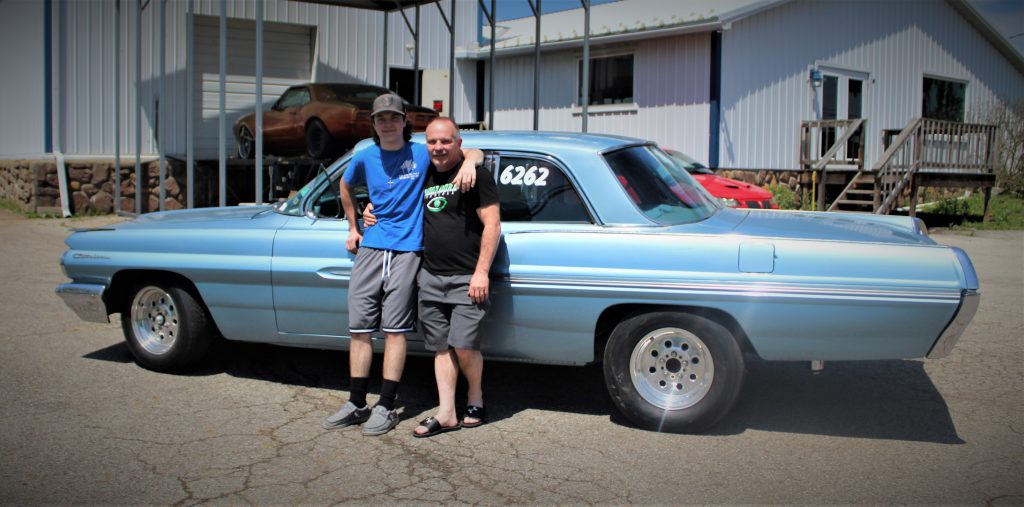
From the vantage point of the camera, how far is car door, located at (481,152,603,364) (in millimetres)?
4785

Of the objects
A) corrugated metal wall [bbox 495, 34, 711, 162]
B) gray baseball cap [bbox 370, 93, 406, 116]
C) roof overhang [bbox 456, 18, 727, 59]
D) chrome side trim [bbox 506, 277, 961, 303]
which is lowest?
chrome side trim [bbox 506, 277, 961, 303]

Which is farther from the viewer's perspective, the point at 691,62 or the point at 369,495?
the point at 691,62

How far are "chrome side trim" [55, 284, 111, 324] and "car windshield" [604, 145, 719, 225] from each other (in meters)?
3.36

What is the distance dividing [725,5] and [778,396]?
1387 centimetres

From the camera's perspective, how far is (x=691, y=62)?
18078 millimetres

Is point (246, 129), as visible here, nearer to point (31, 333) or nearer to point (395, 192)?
point (31, 333)

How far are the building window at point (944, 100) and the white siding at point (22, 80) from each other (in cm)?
1928

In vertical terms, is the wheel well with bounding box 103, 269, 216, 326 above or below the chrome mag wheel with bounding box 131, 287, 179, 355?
above

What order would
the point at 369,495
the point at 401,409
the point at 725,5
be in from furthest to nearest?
the point at 725,5, the point at 401,409, the point at 369,495

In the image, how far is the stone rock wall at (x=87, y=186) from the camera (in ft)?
53.0

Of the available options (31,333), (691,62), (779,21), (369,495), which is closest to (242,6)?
(691,62)

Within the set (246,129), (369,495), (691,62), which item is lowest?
(369,495)

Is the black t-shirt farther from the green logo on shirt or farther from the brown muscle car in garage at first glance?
the brown muscle car in garage

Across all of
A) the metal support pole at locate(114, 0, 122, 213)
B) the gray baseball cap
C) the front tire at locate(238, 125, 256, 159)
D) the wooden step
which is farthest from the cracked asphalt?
the wooden step
